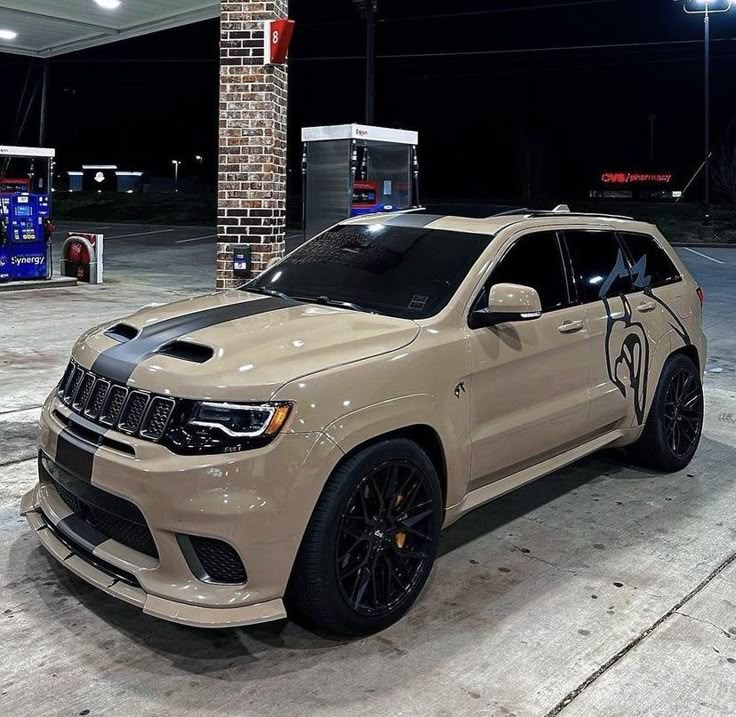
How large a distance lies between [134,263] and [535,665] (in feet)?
60.3

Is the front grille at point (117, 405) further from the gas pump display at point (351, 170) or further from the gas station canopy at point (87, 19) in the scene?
the gas station canopy at point (87, 19)

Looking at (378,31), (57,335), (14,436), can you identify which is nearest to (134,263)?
(57,335)

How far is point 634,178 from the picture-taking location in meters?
53.9

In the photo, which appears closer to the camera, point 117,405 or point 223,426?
point 223,426

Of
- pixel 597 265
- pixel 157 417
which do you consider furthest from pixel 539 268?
pixel 157 417

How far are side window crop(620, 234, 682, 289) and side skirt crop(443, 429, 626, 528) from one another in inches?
37.2

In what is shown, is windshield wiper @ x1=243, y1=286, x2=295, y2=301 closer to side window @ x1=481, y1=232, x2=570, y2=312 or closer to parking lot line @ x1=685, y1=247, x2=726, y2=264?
side window @ x1=481, y1=232, x2=570, y2=312

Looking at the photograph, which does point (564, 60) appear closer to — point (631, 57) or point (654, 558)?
point (631, 57)

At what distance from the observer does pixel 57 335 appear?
1020 centimetres

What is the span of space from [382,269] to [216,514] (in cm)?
176

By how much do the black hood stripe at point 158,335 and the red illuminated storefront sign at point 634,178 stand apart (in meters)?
53.2

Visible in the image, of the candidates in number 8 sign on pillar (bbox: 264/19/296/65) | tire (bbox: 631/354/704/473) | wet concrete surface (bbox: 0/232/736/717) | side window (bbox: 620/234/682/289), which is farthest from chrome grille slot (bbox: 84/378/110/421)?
number 8 sign on pillar (bbox: 264/19/296/65)

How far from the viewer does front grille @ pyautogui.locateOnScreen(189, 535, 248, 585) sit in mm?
3193

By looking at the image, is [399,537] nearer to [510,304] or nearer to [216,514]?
[216,514]
